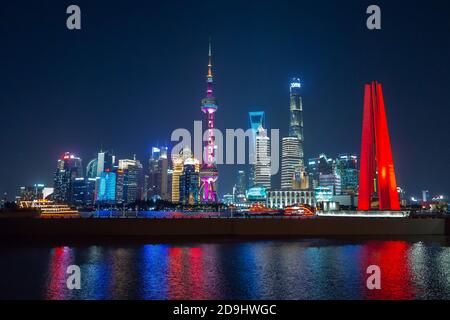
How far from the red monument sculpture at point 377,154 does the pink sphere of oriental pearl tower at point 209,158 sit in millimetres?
135594

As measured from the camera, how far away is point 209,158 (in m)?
183

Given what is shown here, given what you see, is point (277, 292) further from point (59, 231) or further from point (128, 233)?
point (59, 231)

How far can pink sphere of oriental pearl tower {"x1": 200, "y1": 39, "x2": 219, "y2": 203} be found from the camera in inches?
7111

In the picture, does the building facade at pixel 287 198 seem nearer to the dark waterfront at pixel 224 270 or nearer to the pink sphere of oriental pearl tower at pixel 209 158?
the pink sphere of oriental pearl tower at pixel 209 158

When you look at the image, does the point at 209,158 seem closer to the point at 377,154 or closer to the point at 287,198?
the point at 287,198

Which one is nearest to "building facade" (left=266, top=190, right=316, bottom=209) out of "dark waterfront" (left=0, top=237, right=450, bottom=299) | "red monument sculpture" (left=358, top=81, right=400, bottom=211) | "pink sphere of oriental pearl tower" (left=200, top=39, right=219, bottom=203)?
"pink sphere of oriental pearl tower" (left=200, top=39, right=219, bottom=203)

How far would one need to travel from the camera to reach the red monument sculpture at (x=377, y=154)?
4403 centimetres

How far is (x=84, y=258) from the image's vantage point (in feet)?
78.9

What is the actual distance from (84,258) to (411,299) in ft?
56.5

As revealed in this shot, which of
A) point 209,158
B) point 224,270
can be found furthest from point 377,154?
point 209,158

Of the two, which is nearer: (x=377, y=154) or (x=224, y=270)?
(x=224, y=270)

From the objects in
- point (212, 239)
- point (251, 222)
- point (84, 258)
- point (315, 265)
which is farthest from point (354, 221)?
point (84, 258)

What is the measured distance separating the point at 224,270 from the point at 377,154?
29.8 m

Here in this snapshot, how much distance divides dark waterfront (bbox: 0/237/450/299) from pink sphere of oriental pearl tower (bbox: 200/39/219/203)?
14917 cm
